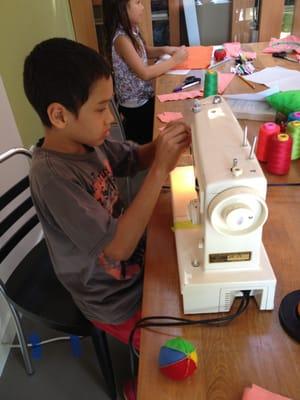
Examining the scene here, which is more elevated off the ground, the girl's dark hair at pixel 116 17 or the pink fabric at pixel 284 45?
the girl's dark hair at pixel 116 17

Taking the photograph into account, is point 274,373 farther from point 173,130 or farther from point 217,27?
point 217,27

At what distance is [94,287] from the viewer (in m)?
0.93

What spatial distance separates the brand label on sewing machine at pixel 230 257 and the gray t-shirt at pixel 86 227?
0.71ft

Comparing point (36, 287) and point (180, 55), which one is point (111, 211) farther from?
point (180, 55)

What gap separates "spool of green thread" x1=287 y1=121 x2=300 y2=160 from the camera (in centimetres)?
112

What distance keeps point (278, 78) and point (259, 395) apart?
152cm

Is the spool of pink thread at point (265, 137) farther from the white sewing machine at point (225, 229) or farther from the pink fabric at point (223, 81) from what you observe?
the pink fabric at point (223, 81)

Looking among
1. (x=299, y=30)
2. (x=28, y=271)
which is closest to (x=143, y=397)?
(x=28, y=271)

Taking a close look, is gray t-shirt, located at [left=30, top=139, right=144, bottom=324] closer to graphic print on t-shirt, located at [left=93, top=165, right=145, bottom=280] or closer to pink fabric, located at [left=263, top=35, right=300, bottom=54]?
graphic print on t-shirt, located at [left=93, top=165, right=145, bottom=280]

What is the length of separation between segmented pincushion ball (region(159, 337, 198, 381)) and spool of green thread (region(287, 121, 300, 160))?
0.76 metres

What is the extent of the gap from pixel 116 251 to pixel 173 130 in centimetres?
31

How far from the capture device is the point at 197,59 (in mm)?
2107

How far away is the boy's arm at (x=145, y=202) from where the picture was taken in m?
0.80

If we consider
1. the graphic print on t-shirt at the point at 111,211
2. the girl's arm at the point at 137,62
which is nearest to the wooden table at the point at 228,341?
the graphic print on t-shirt at the point at 111,211
